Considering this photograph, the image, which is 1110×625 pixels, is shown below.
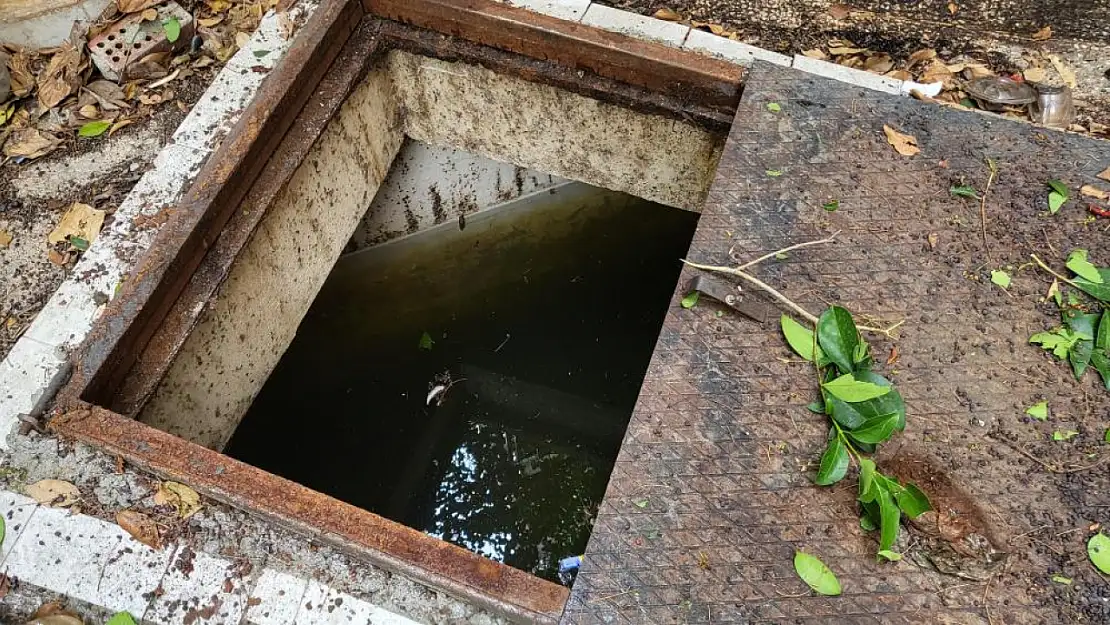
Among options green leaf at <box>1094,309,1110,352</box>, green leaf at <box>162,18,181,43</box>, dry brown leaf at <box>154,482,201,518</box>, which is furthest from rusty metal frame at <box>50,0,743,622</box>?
green leaf at <box>1094,309,1110,352</box>

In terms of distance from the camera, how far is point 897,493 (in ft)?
6.86

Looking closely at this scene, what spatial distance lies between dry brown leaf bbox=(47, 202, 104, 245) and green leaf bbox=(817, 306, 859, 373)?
9.34 feet

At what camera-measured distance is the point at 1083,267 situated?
8.29 ft

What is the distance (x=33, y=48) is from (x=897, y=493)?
437cm

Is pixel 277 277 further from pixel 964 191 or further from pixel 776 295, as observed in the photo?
pixel 964 191

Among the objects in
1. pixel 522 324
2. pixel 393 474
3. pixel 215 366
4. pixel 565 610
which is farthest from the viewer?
pixel 522 324

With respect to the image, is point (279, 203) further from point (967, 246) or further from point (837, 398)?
point (967, 246)

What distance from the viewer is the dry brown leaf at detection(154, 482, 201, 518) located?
2.32 meters

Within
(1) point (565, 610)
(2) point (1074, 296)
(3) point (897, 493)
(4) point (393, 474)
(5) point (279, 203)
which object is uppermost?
(5) point (279, 203)

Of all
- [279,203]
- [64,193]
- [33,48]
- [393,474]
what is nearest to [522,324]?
[393,474]

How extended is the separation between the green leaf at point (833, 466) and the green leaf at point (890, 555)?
23cm

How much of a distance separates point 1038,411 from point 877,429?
60 cm

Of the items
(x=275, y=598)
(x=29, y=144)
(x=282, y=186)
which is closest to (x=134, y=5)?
(x=29, y=144)

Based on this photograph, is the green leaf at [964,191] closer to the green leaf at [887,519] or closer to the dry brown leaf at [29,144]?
the green leaf at [887,519]
